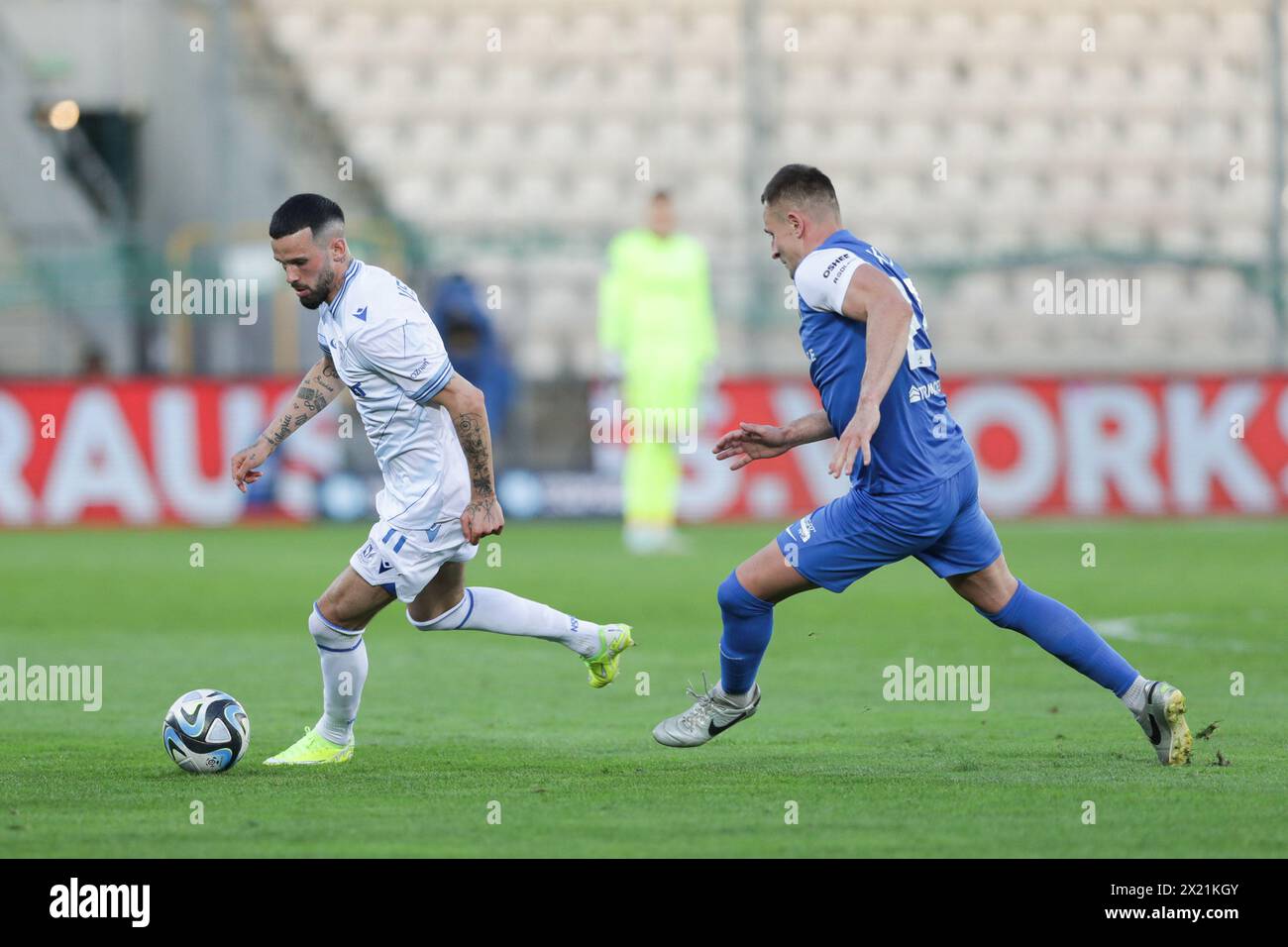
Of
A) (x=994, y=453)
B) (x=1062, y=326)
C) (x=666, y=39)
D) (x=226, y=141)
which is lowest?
(x=994, y=453)

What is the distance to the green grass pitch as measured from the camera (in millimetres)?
5352

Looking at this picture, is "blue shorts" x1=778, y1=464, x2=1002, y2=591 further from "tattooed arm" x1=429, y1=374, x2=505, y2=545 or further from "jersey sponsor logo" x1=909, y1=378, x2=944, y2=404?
"tattooed arm" x1=429, y1=374, x2=505, y2=545

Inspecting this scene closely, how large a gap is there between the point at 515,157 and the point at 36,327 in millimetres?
6321

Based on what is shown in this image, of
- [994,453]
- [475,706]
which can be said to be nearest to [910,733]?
[475,706]

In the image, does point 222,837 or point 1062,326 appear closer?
point 222,837

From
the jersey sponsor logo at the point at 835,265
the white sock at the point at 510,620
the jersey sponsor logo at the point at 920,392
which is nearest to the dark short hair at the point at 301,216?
the white sock at the point at 510,620

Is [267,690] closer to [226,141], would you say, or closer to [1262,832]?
[1262,832]

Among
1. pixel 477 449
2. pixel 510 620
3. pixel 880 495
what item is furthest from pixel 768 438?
pixel 510 620

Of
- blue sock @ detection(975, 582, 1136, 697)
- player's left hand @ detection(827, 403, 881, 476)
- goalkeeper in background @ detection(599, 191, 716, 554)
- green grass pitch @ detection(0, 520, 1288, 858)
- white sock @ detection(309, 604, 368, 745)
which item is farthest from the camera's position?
goalkeeper in background @ detection(599, 191, 716, 554)

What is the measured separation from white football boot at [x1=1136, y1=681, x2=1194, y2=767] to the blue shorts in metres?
0.72

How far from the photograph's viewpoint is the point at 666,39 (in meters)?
22.9

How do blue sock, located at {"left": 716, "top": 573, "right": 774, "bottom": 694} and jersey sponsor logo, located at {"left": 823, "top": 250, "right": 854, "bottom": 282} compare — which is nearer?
jersey sponsor logo, located at {"left": 823, "top": 250, "right": 854, "bottom": 282}

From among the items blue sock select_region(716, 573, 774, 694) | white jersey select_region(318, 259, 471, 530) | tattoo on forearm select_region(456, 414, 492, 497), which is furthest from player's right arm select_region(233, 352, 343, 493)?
blue sock select_region(716, 573, 774, 694)

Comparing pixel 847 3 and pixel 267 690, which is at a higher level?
pixel 847 3
